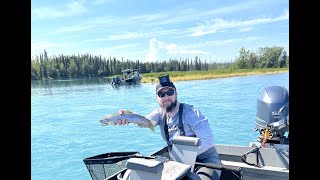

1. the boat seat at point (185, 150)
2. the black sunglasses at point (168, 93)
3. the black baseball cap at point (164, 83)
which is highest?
the black baseball cap at point (164, 83)

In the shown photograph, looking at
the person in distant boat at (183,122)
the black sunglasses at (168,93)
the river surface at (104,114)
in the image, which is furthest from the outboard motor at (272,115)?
the black sunglasses at (168,93)

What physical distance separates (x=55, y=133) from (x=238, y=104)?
11.4 m

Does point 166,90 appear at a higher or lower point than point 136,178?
higher

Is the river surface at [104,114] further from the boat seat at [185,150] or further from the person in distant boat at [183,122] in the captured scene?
the boat seat at [185,150]

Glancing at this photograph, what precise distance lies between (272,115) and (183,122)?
74.7 inches

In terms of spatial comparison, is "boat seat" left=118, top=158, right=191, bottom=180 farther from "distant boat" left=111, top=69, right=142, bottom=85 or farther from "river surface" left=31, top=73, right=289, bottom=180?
"distant boat" left=111, top=69, right=142, bottom=85

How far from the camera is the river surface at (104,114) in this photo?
13133 millimetres

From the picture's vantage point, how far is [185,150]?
290 cm

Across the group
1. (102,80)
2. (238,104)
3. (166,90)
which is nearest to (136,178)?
(166,90)

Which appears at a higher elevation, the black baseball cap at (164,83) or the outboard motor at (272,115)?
the black baseball cap at (164,83)

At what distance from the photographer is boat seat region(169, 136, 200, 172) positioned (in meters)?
2.85

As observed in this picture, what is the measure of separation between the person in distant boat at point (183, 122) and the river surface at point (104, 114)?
837mm
